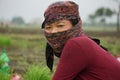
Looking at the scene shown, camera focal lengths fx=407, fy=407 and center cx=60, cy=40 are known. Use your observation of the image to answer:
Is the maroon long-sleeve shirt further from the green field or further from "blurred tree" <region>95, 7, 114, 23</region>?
"blurred tree" <region>95, 7, 114, 23</region>

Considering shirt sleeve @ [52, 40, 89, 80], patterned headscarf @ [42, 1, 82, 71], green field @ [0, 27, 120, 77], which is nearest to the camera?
shirt sleeve @ [52, 40, 89, 80]

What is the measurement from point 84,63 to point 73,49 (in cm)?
9

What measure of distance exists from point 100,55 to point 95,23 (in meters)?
60.1

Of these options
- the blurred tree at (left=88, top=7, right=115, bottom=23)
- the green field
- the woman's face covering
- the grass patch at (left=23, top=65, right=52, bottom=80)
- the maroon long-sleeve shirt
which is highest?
the woman's face covering

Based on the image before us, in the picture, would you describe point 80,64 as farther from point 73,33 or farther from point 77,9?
point 77,9

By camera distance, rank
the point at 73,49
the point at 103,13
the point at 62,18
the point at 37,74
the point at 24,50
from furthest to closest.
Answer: the point at 103,13 → the point at 24,50 → the point at 37,74 → the point at 62,18 → the point at 73,49

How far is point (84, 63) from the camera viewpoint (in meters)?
2.14

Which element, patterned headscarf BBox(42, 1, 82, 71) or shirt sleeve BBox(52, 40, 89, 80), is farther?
patterned headscarf BBox(42, 1, 82, 71)

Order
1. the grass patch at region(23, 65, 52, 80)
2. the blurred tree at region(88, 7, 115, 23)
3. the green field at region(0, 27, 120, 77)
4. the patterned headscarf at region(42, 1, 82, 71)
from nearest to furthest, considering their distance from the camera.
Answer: the patterned headscarf at region(42, 1, 82, 71), the grass patch at region(23, 65, 52, 80), the green field at region(0, 27, 120, 77), the blurred tree at region(88, 7, 115, 23)

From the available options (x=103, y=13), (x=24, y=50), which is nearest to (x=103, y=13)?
(x=103, y=13)

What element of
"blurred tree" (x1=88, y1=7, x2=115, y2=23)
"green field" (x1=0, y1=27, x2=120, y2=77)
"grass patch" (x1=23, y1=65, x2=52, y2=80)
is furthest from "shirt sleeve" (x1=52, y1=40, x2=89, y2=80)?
"blurred tree" (x1=88, y1=7, x2=115, y2=23)

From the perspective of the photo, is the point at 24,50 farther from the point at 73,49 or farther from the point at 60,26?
the point at 73,49

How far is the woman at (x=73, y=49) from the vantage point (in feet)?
7.02

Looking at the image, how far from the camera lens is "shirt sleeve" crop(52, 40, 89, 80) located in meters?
2.13
